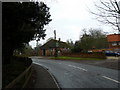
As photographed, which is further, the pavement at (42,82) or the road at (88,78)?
the pavement at (42,82)

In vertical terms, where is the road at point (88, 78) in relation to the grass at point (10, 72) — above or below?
below

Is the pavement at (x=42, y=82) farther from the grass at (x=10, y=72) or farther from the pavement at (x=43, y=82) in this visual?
the grass at (x=10, y=72)

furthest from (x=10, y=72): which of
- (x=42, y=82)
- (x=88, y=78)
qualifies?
(x=88, y=78)

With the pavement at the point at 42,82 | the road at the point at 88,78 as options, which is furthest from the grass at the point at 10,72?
the road at the point at 88,78

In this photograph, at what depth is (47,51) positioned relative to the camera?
64.5 metres

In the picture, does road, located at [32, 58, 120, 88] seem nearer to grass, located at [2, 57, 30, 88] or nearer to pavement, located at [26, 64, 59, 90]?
pavement, located at [26, 64, 59, 90]

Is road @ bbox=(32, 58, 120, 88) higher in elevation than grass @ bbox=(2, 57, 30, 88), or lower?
lower

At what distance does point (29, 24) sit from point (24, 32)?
3.86ft

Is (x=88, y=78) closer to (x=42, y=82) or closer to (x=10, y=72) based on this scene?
(x=42, y=82)

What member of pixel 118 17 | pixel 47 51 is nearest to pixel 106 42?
pixel 47 51

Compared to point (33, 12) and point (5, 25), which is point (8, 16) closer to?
point (5, 25)

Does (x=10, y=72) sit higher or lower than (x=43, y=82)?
higher

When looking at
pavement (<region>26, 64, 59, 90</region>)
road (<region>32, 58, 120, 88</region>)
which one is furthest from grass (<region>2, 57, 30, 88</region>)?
road (<region>32, 58, 120, 88</region>)

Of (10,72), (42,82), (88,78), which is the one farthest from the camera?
(10,72)
